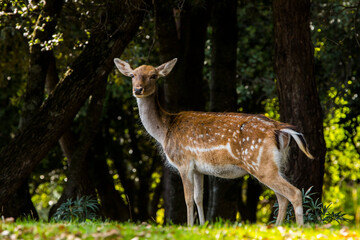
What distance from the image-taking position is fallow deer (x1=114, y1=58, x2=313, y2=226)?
22.5 feet

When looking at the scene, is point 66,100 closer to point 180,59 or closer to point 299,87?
point 180,59

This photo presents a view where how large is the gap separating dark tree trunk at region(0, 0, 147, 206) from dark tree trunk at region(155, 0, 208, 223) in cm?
124

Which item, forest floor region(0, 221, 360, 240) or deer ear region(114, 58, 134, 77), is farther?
deer ear region(114, 58, 134, 77)

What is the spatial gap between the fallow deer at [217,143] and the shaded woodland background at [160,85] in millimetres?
812

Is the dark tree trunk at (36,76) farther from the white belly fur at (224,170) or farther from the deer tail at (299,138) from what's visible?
the deer tail at (299,138)

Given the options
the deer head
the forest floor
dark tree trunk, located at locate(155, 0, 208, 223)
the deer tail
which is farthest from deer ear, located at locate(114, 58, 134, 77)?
the forest floor

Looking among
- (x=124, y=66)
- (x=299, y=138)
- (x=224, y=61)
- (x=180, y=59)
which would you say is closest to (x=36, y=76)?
(x=124, y=66)

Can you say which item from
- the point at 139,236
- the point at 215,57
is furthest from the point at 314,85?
the point at 139,236

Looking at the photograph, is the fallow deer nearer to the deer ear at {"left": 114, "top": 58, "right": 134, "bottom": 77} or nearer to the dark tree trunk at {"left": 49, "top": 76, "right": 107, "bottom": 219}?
the deer ear at {"left": 114, "top": 58, "right": 134, "bottom": 77}

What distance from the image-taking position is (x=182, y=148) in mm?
7801

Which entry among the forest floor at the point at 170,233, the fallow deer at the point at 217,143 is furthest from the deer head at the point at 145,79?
the forest floor at the point at 170,233

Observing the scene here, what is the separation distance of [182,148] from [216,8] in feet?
19.2

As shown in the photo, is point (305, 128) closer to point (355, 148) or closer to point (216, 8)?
point (216, 8)

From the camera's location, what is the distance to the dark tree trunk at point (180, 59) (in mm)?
11875
